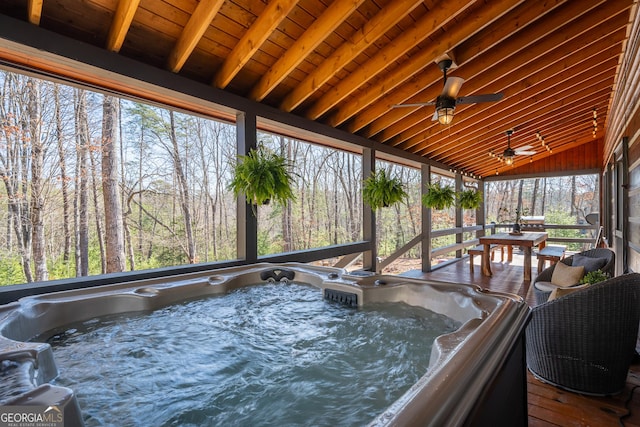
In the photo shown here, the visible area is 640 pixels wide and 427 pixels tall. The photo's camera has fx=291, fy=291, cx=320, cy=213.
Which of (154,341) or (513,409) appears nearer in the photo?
(513,409)

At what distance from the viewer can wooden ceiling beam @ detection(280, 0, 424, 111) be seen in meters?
2.17

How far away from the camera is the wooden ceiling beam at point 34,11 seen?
1656 mm

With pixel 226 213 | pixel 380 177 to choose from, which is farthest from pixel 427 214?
pixel 226 213

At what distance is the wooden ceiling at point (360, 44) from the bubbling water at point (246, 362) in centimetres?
193

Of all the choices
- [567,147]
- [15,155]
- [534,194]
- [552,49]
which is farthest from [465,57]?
[534,194]

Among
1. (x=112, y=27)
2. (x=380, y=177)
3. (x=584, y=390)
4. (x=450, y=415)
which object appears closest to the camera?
(x=450, y=415)

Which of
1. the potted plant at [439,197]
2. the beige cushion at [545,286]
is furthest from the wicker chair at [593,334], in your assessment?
the potted plant at [439,197]

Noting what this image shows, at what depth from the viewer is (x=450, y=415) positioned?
26.6 inches

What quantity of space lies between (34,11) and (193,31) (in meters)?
0.86

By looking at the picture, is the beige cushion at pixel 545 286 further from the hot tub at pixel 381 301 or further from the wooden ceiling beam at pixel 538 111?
the wooden ceiling beam at pixel 538 111

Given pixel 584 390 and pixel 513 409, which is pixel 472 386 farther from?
pixel 584 390

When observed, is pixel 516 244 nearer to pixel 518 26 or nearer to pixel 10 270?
pixel 518 26

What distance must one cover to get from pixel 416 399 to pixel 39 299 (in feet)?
7.11

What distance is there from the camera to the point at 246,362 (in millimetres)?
1403
